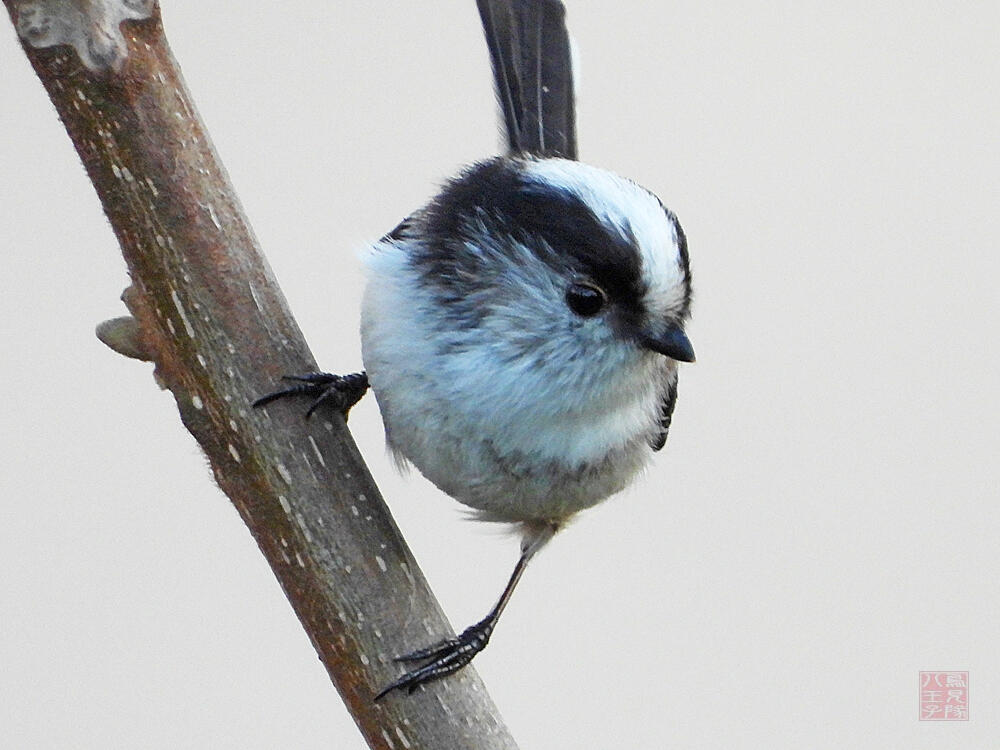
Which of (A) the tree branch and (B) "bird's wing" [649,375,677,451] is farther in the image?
(B) "bird's wing" [649,375,677,451]

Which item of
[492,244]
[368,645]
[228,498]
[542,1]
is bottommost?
[368,645]

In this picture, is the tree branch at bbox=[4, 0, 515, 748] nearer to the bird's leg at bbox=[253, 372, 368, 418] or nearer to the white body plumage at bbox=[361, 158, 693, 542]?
the bird's leg at bbox=[253, 372, 368, 418]

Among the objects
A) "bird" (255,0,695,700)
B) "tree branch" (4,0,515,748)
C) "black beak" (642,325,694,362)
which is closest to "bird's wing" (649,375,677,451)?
"bird" (255,0,695,700)

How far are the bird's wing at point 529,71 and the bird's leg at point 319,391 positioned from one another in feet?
1.04

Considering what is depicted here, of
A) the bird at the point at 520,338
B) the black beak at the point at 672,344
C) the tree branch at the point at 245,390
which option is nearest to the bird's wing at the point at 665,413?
the bird at the point at 520,338

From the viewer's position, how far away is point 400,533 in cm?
89

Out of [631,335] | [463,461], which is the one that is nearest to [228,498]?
[463,461]

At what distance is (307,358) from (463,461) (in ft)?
0.58

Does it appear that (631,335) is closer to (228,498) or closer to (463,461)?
(463,461)

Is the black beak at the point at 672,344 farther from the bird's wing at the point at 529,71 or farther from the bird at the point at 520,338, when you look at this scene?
the bird's wing at the point at 529,71

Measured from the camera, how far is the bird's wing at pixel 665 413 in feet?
3.62

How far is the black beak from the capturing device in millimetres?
850

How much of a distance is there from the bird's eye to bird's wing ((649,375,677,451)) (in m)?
0.25

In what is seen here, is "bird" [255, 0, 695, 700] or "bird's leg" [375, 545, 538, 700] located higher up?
Answer: "bird" [255, 0, 695, 700]
